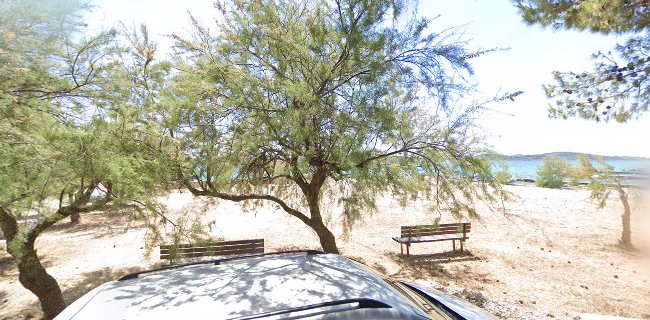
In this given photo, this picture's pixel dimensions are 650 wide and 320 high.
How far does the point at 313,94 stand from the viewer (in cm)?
489

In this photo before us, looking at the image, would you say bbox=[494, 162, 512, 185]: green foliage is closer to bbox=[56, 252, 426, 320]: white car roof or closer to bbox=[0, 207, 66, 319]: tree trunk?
bbox=[56, 252, 426, 320]: white car roof

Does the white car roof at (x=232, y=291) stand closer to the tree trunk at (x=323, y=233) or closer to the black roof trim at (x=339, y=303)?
the black roof trim at (x=339, y=303)

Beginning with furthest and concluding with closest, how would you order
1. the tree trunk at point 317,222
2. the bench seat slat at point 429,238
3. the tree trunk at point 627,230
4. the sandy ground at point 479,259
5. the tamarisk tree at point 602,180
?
the tamarisk tree at point 602,180 < the tree trunk at point 627,230 < the bench seat slat at point 429,238 < the tree trunk at point 317,222 < the sandy ground at point 479,259

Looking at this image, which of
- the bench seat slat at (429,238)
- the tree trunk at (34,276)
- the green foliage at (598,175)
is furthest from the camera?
the green foliage at (598,175)

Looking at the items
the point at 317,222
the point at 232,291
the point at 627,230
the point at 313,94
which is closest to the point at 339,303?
the point at 232,291

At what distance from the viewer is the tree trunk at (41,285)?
486cm

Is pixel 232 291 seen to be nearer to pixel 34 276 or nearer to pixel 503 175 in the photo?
pixel 34 276

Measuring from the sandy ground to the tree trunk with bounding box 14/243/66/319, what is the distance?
0.70 meters

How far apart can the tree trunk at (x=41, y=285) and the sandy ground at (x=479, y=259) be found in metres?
0.70

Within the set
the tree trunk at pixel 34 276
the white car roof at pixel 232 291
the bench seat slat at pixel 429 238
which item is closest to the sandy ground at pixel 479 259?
the bench seat slat at pixel 429 238

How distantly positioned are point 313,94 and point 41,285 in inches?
204

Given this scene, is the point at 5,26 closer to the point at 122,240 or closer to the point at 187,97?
the point at 187,97

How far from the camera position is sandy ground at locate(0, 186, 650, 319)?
6.10 metres

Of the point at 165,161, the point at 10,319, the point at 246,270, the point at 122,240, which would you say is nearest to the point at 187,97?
the point at 165,161
